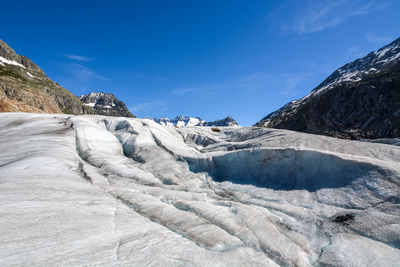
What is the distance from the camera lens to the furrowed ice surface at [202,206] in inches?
221

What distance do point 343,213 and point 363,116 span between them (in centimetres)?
9071

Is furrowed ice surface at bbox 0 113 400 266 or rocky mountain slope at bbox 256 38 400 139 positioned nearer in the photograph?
furrowed ice surface at bbox 0 113 400 266

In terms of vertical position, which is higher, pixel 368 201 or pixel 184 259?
pixel 368 201

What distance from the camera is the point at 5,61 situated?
19650cm

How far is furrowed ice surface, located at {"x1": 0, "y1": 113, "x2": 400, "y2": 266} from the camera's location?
561 cm

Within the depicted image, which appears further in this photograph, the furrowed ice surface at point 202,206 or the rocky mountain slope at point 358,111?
the rocky mountain slope at point 358,111

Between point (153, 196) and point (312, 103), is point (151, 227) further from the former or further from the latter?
point (312, 103)

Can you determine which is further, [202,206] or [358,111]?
[358,111]

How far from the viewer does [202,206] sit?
8.74 meters

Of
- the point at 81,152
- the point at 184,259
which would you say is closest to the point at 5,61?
the point at 81,152

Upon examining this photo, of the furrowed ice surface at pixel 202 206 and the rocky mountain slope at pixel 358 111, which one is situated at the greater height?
the rocky mountain slope at pixel 358 111

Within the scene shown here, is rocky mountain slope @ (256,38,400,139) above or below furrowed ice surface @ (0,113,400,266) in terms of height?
above

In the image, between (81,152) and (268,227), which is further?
(81,152)

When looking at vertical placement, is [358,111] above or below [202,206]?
above
